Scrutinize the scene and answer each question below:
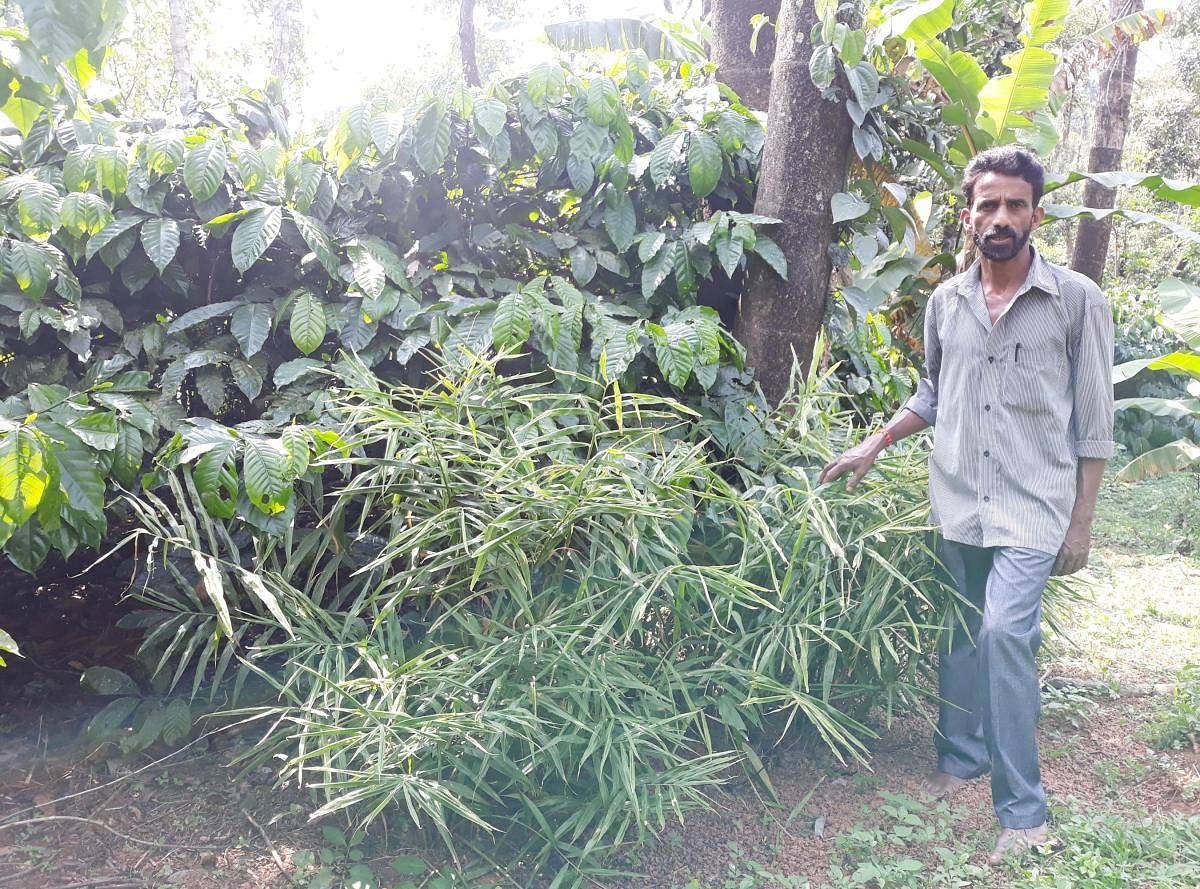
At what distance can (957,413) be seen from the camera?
2.63m

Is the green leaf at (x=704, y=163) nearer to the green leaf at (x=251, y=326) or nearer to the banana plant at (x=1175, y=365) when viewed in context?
the green leaf at (x=251, y=326)

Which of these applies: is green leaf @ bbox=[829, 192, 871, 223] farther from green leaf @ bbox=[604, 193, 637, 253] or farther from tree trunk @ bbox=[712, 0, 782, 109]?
tree trunk @ bbox=[712, 0, 782, 109]

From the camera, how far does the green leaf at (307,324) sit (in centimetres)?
272

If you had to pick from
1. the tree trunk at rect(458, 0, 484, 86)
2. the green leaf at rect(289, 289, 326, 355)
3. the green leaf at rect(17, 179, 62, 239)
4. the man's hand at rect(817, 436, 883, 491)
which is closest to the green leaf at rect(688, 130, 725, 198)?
the man's hand at rect(817, 436, 883, 491)

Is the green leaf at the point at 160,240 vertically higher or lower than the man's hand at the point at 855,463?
higher

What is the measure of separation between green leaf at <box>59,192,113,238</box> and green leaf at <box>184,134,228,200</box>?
0.23 m

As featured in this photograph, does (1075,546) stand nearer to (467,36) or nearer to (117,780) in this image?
(117,780)

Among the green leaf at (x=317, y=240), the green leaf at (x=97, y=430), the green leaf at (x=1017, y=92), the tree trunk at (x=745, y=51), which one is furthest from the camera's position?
the tree trunk at (x=745, y=51)

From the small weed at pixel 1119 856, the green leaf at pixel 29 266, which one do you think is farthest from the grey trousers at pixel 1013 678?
the green leaf at pixel 29 266

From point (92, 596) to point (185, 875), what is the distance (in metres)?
1.14

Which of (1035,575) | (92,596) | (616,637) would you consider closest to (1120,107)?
(1035,575)

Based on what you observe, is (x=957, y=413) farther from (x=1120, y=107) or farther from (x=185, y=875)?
(x=1120, y=107)

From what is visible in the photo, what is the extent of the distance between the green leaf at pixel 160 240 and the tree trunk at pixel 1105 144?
7.39 metres

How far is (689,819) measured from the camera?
248 cm
